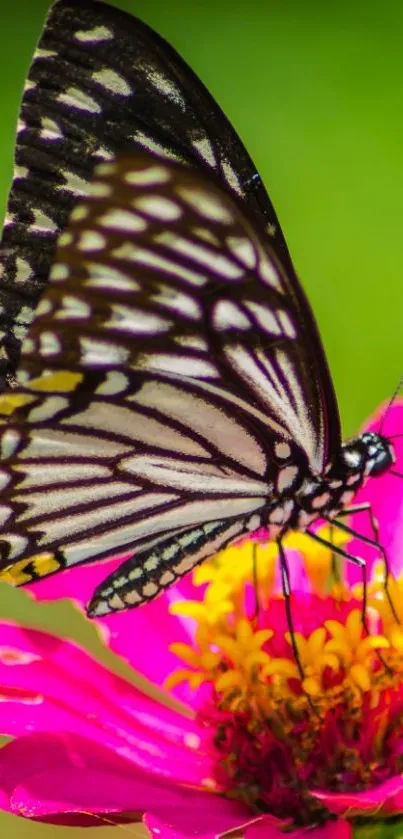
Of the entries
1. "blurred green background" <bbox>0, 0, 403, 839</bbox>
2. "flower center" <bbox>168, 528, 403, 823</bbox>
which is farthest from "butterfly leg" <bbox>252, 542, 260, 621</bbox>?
"blurred green background" <bbox>0, 0, 403, 839</bbox>

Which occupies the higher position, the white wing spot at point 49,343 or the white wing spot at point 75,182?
the white wing spot at point 75,182

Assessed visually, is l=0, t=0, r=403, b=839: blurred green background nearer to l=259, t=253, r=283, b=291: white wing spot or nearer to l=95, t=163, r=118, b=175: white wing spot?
l=259, t=253, r=283, b=291: white wing spot

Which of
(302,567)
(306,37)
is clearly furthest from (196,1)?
(302,567)

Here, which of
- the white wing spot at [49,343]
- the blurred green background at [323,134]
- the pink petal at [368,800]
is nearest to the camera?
the pink petal at [368,800]

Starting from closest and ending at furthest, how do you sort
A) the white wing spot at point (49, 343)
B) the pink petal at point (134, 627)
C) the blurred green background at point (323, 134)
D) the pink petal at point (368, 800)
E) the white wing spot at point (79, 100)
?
the pink petal at point (368, 800)
the white wing spot at point (49, 343)
the white wing spot at point (79, 100)
the pink petal at point (134, 627)
the blurred green background at point (323, 134)

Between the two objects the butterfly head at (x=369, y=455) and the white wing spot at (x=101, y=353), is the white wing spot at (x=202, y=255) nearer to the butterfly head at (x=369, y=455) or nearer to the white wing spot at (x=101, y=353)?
the white wing spot at (x=101, y=353)

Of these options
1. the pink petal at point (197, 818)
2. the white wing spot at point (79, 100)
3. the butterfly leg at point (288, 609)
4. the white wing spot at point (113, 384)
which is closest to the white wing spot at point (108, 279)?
the white wing spot at point (113, 384)

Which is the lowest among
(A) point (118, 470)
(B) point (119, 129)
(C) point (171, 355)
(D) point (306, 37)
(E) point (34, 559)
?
(E) point (34, 559)

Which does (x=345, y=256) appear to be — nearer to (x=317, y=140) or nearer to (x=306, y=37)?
(x=317, y=140)
